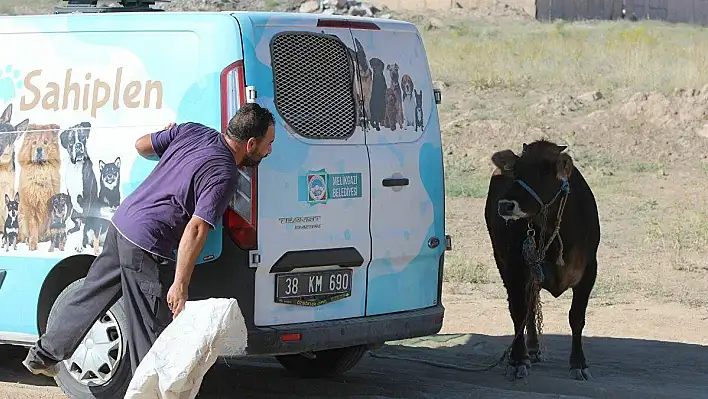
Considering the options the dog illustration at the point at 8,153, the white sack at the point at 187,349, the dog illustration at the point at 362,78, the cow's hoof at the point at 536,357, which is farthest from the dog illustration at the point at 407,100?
the cow's hoof at the point at 536,357

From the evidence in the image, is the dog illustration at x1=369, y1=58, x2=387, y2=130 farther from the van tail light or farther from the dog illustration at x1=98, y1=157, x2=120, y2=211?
the dog illustration at x1=98, y1=157, x2=120, y2=211

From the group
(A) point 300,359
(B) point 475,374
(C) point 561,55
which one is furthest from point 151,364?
(C) point 561,55

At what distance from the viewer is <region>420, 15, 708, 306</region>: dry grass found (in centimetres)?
1366

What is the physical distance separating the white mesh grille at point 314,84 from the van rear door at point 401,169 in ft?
0.50

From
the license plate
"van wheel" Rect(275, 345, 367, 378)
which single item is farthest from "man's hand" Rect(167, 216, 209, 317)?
"van wheel" Rect(275, 345, 367, 378)

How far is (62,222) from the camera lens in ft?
23.4

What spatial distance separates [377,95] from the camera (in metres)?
7.34

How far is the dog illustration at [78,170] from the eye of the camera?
6996 millimetres

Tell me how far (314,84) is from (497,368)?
2.95 meters

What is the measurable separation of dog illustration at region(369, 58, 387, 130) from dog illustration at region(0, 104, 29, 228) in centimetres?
203

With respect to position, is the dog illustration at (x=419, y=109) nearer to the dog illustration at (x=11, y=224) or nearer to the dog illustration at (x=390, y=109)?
the dog illustration at (x=390, y=109)

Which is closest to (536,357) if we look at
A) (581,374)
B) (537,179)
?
(581,374)

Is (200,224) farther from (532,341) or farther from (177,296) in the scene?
(532,341)

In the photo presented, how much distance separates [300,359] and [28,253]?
80.8 inches
